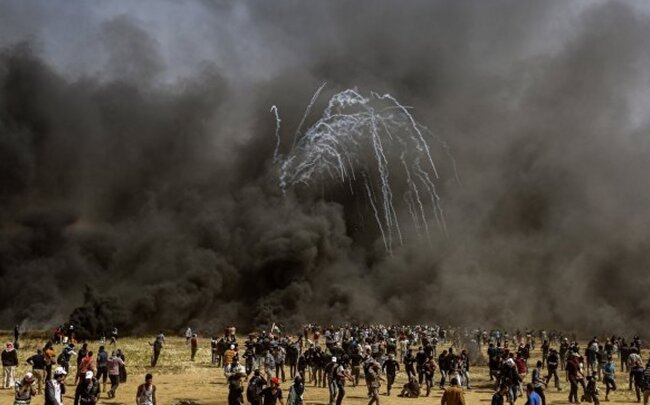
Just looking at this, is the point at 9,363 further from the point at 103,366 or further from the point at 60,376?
the point at 60,376

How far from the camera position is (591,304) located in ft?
224

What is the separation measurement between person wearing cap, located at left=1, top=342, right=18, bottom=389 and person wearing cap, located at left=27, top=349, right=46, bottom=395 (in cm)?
115

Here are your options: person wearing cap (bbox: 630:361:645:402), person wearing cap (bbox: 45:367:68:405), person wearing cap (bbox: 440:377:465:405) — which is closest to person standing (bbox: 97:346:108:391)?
person wearing cap (bbox: 45:367:68:405)

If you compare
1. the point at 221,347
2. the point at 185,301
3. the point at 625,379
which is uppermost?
the point at 185,301

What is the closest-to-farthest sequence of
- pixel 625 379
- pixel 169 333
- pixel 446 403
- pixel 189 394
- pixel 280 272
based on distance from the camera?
1. pixel 446 403
2. pixel 189 394
3. pixel 625 379
4. pixel 169 333
5. pixel 280 272

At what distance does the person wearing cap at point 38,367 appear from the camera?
2003 centimetres

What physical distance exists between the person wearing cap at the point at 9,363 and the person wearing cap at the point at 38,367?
3.76 feet

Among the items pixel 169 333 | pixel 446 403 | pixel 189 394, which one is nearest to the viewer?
pixel 446 403

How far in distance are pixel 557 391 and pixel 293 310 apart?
45.6 meters

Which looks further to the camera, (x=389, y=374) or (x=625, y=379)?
(x=625, y=379)

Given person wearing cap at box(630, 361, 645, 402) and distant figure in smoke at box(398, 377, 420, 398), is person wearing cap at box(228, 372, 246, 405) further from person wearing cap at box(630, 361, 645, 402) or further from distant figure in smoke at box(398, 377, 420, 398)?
person wearing cap at box(630, 361, 645, 402)

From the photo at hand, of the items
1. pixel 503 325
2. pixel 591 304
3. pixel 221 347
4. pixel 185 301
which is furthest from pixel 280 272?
pixel 221 347

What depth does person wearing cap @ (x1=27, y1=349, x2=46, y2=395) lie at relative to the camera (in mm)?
20031

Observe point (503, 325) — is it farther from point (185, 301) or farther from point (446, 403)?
point (446, 403)
